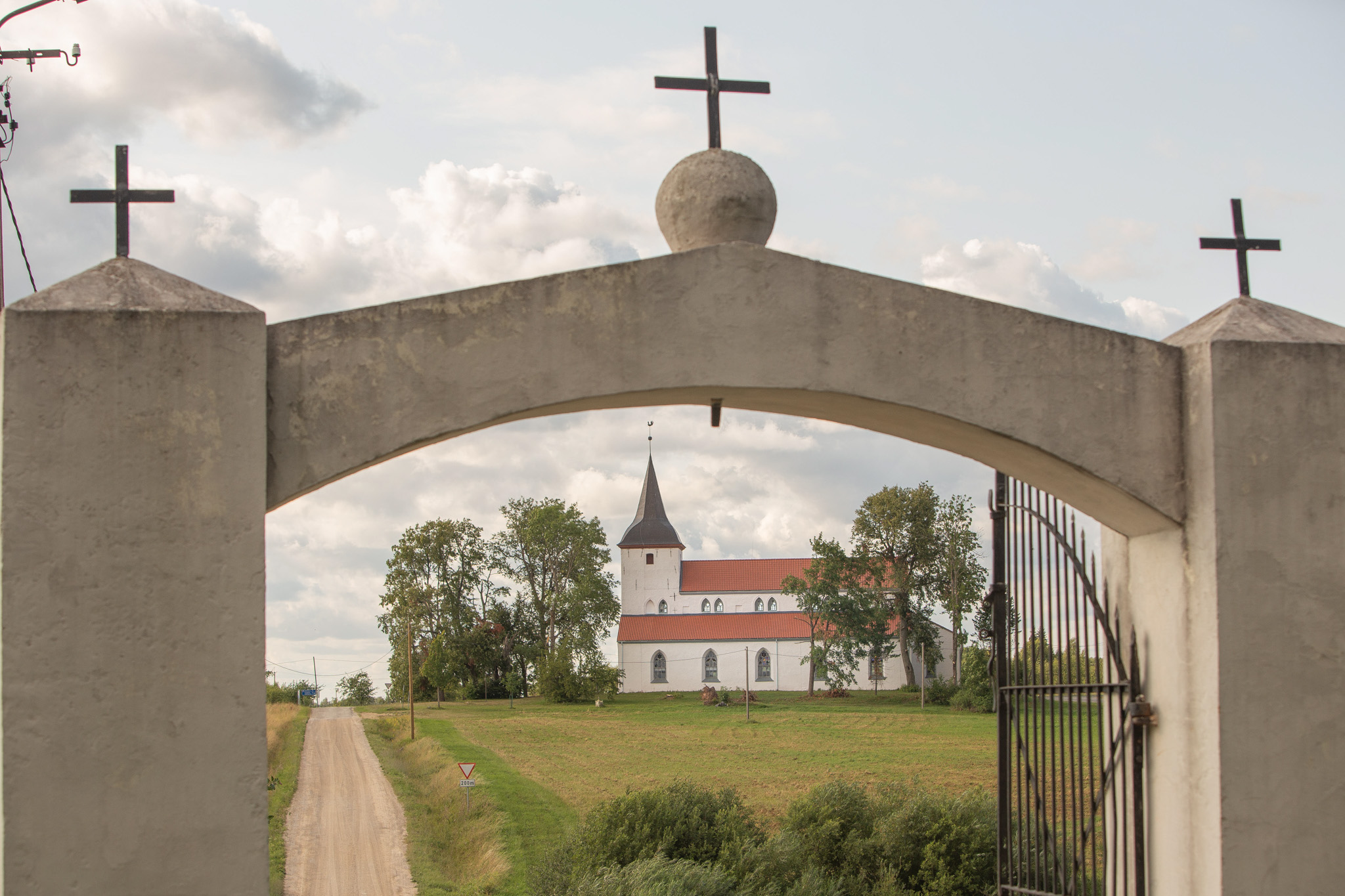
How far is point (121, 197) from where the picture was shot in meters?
4.88

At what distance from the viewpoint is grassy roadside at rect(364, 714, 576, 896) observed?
17.0 m

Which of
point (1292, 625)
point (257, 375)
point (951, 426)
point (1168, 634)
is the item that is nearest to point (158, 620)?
point (257, 375)

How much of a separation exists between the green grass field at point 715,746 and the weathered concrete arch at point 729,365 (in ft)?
42.6

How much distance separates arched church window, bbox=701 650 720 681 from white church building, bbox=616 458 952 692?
0.13ft

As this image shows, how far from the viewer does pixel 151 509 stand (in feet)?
14.3

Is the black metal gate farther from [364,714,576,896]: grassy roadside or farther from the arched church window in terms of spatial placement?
the arched church window

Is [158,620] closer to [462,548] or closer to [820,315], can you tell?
[820,315]

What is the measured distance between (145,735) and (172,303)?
167 cm

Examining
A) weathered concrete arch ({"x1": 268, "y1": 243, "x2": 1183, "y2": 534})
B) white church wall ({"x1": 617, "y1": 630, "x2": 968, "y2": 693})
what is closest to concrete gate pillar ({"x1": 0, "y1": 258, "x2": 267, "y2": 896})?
weathered concrete arch ({"x1": 268, "y1": 243, "x2": 1183, "y2": 534})

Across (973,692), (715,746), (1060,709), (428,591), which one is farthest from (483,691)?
(1060,709)

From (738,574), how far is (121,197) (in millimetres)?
72141

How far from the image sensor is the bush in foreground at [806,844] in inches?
414

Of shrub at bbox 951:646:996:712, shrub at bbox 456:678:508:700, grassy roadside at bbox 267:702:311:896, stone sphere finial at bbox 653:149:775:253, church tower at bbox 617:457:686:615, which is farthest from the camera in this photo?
church tower at bbox 617:457:686:615

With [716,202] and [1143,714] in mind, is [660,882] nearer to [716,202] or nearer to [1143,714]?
[1143,714]
